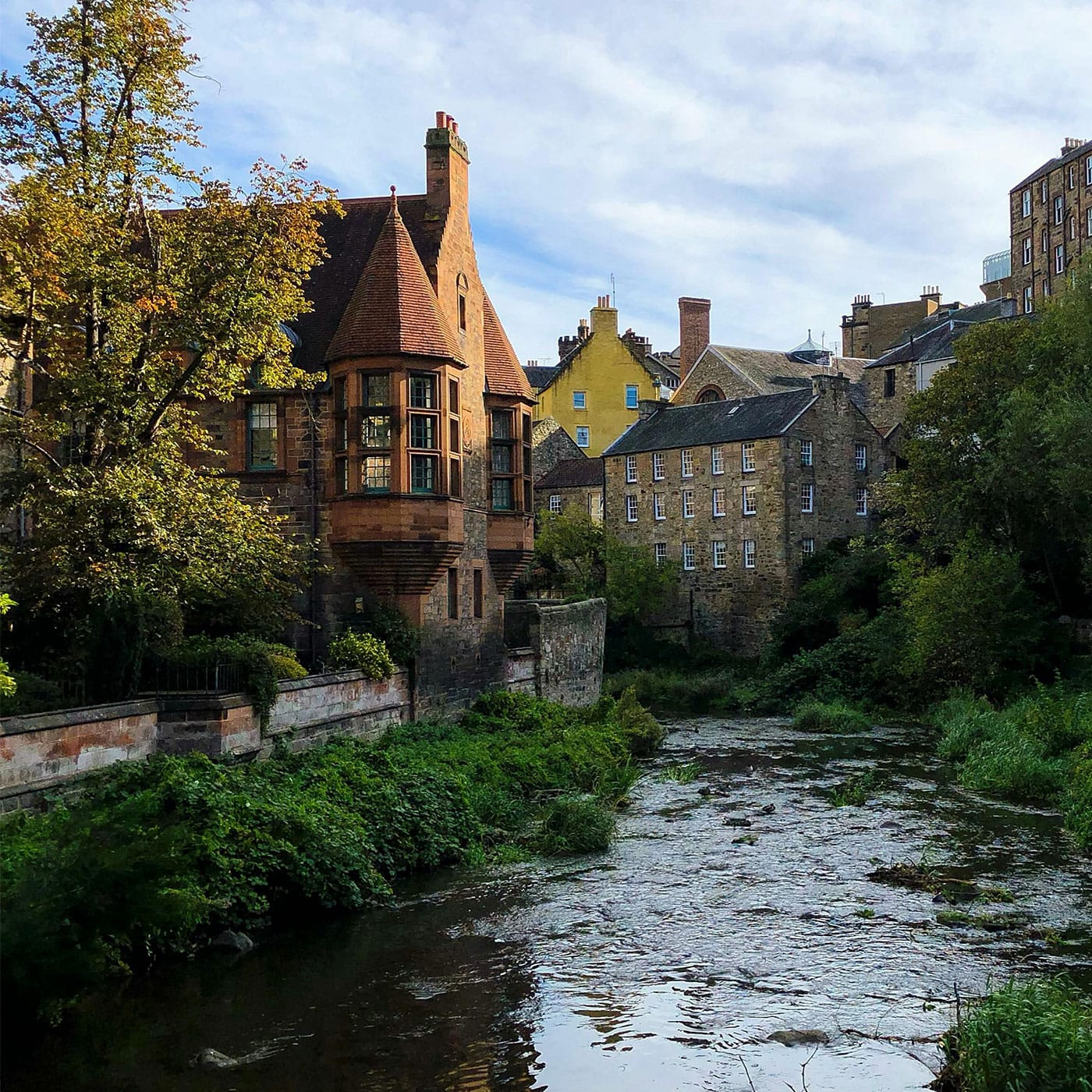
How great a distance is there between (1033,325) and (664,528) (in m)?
19.4

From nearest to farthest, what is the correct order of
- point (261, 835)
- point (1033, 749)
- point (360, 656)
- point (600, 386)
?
point (261, 835) < point (360, 656) < point (1033, 749) < point (600, 386)

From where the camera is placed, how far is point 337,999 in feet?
41.4

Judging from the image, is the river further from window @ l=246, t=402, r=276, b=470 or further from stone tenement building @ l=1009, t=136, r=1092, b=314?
stone tenement building @ l=1009, t=136, r=1092, b=314

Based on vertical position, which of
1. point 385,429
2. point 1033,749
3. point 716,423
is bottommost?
point 1033,749

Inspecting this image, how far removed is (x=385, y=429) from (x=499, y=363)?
712 centimetres

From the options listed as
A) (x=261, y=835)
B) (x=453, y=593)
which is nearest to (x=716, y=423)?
(x=453, y=593)

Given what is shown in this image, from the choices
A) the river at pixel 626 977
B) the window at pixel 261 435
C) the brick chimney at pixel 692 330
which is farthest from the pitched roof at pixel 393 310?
the brick chimney at pixel 692 330

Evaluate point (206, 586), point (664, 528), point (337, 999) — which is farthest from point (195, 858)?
point (664, 528)

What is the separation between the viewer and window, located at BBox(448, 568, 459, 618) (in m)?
28.2

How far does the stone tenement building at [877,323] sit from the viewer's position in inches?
3135

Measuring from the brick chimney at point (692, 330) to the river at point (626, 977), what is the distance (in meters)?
50.7

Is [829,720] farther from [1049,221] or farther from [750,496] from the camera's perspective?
[1049,221]

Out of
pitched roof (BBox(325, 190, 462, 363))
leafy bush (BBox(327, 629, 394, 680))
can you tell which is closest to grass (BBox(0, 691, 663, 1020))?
leafy bush (BBox(327, 629, 394, 680))

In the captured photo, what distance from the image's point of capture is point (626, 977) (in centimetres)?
1347
